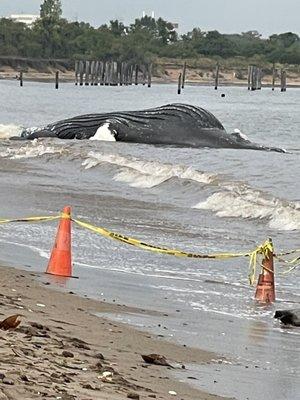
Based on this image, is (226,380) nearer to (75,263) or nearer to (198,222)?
(75,263)

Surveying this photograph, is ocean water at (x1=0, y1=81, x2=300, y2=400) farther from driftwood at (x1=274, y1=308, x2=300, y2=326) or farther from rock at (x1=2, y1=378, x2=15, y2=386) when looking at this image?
rock at (x1=2, y1=378, x2=15, y2=386)

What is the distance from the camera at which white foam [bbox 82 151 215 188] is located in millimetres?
24234

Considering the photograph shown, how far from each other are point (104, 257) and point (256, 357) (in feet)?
15.9

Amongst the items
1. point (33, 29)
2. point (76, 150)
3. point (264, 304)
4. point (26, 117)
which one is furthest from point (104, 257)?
point (33, 29)

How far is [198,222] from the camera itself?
17.0 m

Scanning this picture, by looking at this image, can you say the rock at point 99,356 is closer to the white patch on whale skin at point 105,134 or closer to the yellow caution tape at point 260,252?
the yellow caution tape at point 260,252

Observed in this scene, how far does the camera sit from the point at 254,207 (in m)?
18.7

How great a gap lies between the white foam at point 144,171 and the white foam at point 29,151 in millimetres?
1922

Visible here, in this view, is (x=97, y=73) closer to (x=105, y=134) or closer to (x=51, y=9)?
(x=51, y=9)

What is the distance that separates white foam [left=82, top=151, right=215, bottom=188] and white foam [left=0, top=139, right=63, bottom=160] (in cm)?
192

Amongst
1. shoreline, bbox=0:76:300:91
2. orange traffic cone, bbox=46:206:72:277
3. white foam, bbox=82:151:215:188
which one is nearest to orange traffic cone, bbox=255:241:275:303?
orange traffic cone, bbox=46:206:72:277

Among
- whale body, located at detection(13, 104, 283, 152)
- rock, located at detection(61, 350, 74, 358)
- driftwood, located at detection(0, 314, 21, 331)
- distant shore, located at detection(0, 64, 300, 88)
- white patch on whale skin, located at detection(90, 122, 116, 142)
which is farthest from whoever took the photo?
distant shore, located at detection(0, 64, 300, 88)

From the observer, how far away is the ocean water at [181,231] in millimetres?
8367

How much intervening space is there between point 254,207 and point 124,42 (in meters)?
146
